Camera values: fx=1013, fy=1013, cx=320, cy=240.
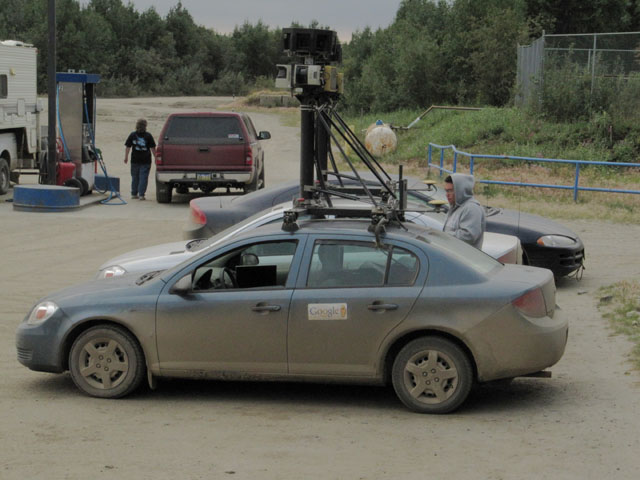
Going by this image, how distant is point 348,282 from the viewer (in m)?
7.32

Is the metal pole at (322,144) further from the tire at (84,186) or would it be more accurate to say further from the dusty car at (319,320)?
the tire at (84,186)

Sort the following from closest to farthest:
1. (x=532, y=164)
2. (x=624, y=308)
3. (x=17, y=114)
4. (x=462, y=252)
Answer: (x=462, y=252)
(x=624, y=308)
(x=17, y=114)
(x=532, y=164)

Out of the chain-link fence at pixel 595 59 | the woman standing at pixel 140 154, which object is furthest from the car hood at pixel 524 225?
the chain-link fence at pixel 595 59

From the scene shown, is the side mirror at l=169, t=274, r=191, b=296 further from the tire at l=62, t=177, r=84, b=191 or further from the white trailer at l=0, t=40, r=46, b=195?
the white trailer at l=0, t=40, r=46, b=195

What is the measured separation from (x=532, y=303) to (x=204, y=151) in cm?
1454

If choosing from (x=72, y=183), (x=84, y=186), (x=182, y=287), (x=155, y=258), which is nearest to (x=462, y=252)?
(x=182, y=287)

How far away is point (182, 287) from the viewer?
7.45 meters

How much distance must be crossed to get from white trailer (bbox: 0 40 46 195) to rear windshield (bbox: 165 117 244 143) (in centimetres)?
362

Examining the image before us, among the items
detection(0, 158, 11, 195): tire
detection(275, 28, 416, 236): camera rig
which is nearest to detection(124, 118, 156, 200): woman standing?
detection(0, 158, 11, 195): tire

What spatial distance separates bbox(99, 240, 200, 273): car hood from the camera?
31.5 feet

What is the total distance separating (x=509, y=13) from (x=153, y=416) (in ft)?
128

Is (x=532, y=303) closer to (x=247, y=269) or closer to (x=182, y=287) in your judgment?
(x=247, y=269)

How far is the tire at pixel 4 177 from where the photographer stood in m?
22.2

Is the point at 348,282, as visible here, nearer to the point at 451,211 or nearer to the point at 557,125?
the point at 451,211
